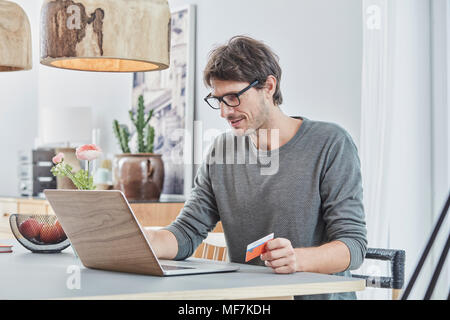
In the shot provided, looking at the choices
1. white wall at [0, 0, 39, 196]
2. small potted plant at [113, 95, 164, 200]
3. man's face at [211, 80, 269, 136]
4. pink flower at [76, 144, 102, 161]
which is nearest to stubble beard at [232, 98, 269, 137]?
man's face at [211, 80, 269, 136]

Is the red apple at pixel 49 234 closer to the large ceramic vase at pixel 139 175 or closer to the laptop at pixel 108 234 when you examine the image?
the laptop at pixel 108 234

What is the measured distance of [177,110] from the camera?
4262 millimetres

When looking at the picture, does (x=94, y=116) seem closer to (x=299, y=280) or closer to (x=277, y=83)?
(x=277, y=83)

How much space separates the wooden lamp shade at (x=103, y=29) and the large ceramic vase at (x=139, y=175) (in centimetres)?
231

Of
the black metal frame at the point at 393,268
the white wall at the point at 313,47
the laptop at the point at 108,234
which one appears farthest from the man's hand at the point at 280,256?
the white wall at the point at 313,47

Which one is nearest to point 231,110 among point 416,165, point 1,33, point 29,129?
point 1,33

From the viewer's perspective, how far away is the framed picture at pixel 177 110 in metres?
4.20

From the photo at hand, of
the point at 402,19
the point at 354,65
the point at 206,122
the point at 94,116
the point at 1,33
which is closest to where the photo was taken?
the point at 1,33

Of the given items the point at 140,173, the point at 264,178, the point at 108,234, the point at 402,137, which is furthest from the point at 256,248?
the point at 140,173

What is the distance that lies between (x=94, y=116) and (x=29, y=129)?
3.50 ft

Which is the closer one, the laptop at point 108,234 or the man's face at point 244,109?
the laptop at point 108,234

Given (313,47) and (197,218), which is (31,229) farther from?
(313,47)

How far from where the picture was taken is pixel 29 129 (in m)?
6.03

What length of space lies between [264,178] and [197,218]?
25 cm
